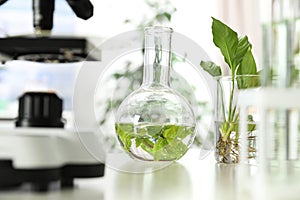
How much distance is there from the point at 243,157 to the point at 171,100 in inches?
13.1

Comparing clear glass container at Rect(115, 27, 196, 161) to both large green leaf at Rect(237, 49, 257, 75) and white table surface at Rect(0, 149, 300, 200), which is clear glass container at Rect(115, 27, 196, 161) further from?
large green leaf at Rect(237, 49, 257, 75)

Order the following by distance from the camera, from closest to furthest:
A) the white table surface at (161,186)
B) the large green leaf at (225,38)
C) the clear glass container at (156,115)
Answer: the white table surface at (161,186)
the clear glass container at (156,115)
the large green leaf at (225,38)

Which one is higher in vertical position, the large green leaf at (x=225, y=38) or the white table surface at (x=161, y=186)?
the large green leaf at (x=225, y=38)

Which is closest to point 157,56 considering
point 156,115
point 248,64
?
point 156,115

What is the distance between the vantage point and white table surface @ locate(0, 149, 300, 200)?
1.75 ft

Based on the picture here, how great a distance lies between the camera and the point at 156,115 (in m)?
0.91

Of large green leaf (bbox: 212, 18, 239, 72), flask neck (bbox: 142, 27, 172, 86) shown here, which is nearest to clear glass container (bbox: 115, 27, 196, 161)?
flask neck (bbox: 142, 27, 172, 86)

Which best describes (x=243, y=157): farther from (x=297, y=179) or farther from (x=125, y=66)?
(x=125, y=66)

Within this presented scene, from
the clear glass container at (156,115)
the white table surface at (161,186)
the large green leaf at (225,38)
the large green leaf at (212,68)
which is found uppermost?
the large green leaf at (225,38)

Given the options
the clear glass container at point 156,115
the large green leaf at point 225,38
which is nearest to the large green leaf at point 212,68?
the large green leaf at point 225,38

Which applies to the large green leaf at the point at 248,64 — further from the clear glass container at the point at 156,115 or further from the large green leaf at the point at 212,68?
the clear glass container at the point at 156,115

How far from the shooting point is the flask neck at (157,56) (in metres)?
0.94

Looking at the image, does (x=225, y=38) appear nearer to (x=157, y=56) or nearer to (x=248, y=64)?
(x=248, y=64)

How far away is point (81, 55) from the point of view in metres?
0.63
